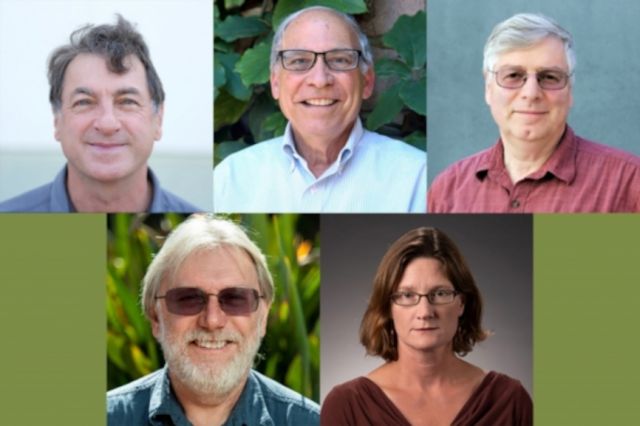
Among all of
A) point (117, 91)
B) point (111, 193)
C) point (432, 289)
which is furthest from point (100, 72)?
point (432, 289)

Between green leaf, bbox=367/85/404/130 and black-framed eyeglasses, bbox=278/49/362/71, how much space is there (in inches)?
10.6

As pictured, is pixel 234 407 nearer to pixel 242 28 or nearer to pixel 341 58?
pixel 341 58

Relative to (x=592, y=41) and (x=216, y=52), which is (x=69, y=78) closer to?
(x=216, y=52)

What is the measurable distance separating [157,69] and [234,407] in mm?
2131

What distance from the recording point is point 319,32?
1134cm

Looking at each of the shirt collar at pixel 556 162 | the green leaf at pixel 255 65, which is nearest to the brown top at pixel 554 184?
the shirt collar at pixel 556 162

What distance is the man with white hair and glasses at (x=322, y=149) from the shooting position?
→ 1134cm

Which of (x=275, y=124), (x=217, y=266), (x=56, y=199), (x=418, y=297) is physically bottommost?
(x=418, y=297)

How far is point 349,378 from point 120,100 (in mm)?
2187

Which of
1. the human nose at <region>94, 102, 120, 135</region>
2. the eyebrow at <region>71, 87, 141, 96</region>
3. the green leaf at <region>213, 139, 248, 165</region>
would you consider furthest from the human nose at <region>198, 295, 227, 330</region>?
the eyebrow at <region>71, 87, 141, 96</region>

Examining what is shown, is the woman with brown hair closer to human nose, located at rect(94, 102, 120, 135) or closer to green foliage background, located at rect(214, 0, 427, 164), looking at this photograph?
green foliage background, located at rect(214, 0, 427, 164)

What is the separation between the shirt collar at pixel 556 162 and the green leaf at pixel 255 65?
1446 millimetres

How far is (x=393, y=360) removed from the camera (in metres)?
11.1

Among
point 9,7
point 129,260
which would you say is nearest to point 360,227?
point 129,260
